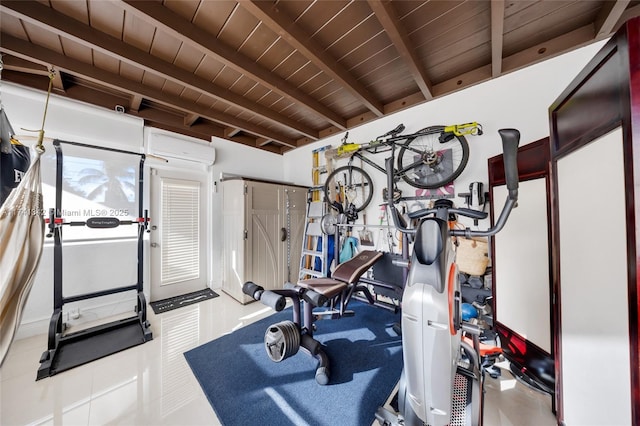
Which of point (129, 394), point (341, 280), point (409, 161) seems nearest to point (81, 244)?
point (129, 394)

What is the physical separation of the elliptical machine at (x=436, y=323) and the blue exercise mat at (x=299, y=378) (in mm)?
608

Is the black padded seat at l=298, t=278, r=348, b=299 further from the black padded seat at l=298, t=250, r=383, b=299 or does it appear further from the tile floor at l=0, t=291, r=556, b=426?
the tile floor at l=0, t=291, r=556, b=426

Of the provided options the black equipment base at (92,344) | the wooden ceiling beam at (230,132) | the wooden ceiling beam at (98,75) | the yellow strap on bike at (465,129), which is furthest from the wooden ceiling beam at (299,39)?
the black equipment base at (92,344)

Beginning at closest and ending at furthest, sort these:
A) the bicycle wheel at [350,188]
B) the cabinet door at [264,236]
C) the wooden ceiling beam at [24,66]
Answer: the wooden ceiling beam at [24,66] → the cabinet door at [264,236] → the bicycle wheel at [350,188]

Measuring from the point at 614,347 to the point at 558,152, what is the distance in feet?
3.34

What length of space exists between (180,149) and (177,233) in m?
1.38

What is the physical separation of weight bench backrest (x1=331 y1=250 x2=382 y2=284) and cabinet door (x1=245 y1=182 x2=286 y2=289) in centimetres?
161

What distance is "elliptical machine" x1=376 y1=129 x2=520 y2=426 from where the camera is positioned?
3.12 ft

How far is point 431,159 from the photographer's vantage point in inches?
107

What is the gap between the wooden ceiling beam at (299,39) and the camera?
1529 millimetres

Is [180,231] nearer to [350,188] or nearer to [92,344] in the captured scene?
[92,344]

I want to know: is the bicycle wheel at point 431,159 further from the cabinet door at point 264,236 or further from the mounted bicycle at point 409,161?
the cabinet door at point 264,236

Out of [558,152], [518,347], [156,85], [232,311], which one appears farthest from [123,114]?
[518,347]

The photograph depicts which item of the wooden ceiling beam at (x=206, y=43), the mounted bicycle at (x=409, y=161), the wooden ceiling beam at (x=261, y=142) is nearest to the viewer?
the wooden ceiling beam at (x=206, y=43)
